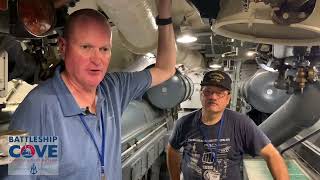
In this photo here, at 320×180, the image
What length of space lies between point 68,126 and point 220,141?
1199 millimetres

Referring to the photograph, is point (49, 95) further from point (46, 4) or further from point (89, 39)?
point (46, 4)

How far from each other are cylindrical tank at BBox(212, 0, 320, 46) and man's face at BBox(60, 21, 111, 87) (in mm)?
417

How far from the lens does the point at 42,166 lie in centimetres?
109

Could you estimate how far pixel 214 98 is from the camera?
2143 mm

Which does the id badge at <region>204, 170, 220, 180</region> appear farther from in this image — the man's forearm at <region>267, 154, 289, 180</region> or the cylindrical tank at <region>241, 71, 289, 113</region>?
the cylindrical tank at <region>241, 71, 289, 113</region>

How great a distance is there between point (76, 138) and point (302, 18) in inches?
31.5

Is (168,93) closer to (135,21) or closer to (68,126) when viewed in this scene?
(135,21)

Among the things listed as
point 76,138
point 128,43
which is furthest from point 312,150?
point 76,138

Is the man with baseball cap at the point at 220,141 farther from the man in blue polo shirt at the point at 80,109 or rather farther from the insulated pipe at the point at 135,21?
the man in blue polo shirt at the point at 80,109

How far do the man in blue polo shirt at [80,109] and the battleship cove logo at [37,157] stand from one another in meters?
0.02

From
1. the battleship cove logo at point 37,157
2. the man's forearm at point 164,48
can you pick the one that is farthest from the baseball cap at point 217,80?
the battleship cove logo at point 37,157

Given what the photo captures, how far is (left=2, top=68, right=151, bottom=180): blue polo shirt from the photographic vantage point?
42.1 inches

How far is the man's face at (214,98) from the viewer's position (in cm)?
214

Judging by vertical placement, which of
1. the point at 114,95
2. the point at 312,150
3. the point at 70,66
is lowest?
the point at 312,150
